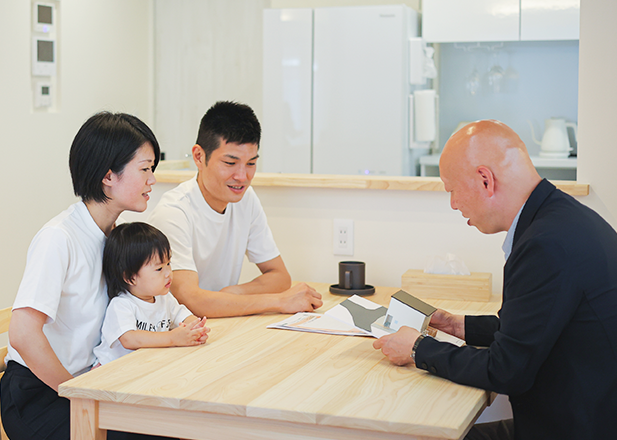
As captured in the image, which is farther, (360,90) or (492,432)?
(360,90)

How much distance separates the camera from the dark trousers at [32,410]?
4.75 feet

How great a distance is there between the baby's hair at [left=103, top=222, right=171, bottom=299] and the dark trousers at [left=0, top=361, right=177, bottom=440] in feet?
0.86

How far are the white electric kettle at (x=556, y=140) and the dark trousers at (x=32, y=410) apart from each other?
3.68m

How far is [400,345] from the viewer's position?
1.38m

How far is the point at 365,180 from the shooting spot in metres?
2.33

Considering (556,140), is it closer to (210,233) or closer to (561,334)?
(210,233)

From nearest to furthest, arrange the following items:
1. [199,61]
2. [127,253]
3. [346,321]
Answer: [127,253] < [346,321] < [199,61]

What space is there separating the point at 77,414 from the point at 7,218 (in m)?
2.75

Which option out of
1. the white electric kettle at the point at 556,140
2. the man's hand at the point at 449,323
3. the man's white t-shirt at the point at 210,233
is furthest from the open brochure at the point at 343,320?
the white electric kettle at the point at 556,140

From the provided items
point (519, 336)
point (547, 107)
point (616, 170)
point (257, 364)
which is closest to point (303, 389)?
point (257, 364)

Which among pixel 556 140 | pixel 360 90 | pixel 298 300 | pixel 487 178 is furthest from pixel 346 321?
pixel 556 140

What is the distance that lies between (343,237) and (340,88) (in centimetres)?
217

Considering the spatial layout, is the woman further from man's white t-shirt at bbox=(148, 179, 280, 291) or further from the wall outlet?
the wall outlet

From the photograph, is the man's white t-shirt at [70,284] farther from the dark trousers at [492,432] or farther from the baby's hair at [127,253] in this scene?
the dark trousers at [492,432]
